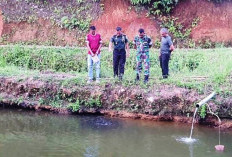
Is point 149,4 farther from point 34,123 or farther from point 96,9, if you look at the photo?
point 34,123

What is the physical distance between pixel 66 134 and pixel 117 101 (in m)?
2.18

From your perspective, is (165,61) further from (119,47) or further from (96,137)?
(96,137)

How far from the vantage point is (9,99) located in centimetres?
1302

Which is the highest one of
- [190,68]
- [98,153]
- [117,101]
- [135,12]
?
[135,12]

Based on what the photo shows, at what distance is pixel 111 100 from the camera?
40.5 feet

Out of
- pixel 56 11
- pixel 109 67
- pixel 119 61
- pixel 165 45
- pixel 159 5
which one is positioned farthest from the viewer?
pixel 56 11

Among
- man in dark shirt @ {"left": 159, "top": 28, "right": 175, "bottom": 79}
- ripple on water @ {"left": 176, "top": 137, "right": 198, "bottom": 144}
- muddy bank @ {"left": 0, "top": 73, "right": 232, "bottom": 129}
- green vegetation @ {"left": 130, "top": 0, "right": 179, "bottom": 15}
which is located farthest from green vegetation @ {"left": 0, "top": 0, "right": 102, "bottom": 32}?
ripple on water @ {"left": 176, "top": 137, "right": 198, "bottom": 144}

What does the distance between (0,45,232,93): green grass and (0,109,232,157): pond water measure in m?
1.34

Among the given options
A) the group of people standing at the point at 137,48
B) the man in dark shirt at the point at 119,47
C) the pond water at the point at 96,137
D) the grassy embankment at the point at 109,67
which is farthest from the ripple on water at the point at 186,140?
the man in dark shirt at the point at 119,47

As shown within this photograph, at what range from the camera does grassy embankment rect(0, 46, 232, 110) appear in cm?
1228

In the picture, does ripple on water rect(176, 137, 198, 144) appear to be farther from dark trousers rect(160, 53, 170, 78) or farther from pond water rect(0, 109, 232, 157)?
dark trousers rect(160, 53, 170, 78)

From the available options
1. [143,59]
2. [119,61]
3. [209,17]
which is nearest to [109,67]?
[119,61]

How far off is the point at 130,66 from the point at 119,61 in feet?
8.47

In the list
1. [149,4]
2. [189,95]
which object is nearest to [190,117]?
[189,95]
